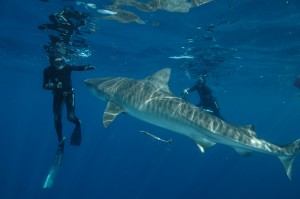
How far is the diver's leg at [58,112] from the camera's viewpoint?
38.1 ft

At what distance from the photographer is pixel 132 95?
9.48 meters

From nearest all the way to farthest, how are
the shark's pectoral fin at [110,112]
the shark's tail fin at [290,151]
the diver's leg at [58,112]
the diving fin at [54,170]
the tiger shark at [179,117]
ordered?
the tiger shark at [179,117] < the shark's tail fin at [290,151] < the shark's pectoral fin at [110,112] < the diving fin at [54,170] < the diver's leg at [58,112]

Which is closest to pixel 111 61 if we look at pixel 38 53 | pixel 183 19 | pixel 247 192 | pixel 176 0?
pixel 38 53

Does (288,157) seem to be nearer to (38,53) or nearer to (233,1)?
(233,1)

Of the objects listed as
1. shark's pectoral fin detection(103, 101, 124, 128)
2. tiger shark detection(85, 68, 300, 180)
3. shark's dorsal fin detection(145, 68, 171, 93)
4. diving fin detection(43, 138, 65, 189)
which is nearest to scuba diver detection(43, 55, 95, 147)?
diving fin detection(43, 138, 65, 189)

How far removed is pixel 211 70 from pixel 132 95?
20000mm

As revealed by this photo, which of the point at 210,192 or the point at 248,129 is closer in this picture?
the point at 248,129

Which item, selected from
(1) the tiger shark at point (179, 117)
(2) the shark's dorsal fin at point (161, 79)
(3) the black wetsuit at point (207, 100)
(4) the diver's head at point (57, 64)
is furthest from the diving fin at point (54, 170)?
(3) the black wetsuit at point (207, 100)

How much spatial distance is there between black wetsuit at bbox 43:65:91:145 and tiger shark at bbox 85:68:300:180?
214cm

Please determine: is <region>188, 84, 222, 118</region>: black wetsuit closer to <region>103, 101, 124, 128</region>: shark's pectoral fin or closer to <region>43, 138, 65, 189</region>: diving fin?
<region>103, 101, 124, 128</region>: shark's pectoral fin

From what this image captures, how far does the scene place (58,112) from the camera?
11695mm

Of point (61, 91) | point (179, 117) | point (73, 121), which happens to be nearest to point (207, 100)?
point (73, 121)

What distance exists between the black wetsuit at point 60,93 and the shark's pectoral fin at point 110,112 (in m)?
2.51

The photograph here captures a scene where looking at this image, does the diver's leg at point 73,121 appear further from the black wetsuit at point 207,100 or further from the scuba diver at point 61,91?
the black wetsuit at point 207,100
